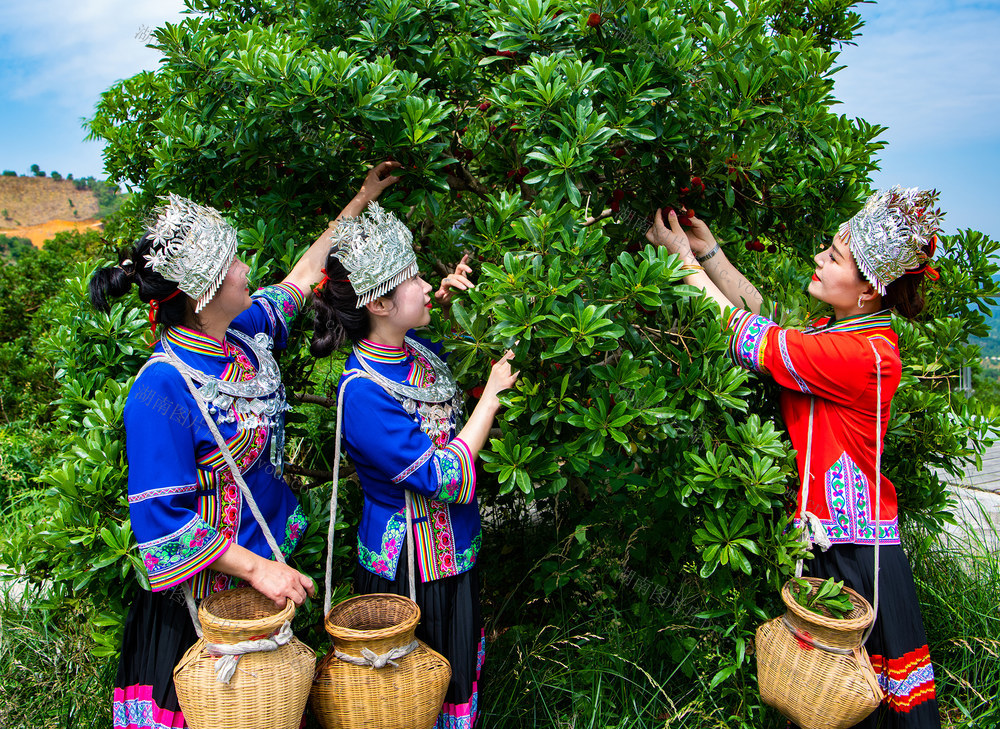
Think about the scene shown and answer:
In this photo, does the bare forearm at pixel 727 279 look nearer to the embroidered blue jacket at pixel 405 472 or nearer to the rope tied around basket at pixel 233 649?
the embroidered blue jacket at pixel 405 472

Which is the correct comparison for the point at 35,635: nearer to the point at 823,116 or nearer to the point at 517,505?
the point at 517,505

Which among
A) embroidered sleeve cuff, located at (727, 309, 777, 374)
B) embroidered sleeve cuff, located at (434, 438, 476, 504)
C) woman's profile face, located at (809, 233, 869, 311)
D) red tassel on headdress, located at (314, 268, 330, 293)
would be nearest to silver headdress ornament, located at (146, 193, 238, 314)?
red tassel on headdress, located at (314, 268, 330, 293)

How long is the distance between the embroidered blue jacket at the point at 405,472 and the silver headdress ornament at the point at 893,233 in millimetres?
1351

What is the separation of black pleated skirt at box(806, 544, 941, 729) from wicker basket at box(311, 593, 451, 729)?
1.27 metres

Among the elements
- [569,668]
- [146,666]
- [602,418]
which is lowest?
[569,668]

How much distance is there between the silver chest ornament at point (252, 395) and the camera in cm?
189

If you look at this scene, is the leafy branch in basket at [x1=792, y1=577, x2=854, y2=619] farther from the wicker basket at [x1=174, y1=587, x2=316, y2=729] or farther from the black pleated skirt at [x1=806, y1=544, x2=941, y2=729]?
the wicker basket at [x1=174, y1=587, x2=316, y2=729]

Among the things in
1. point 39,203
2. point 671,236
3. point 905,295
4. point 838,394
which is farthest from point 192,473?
point 39,203

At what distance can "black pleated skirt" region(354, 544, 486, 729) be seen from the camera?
83.2 inches

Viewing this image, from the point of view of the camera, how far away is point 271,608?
1960 mm

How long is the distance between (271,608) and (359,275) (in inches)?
38.6

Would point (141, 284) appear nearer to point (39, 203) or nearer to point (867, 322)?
point (867, 322)

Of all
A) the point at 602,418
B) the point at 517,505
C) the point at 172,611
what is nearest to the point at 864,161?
the point at 602,418

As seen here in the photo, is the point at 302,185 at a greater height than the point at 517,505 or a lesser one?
greater
